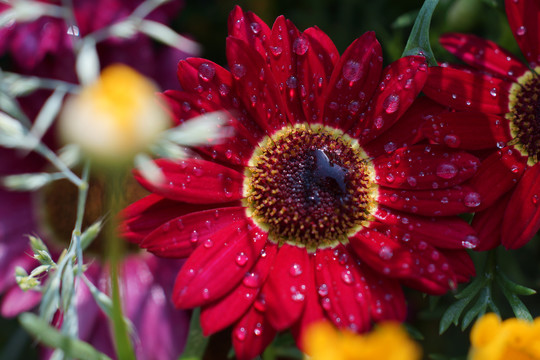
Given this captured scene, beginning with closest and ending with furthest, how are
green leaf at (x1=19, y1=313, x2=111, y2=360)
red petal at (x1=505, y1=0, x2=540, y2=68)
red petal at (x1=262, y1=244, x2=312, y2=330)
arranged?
green leaf at (x1=19, y1=313, x2=111, y2=360), red petal at (x1=262, y1=244, x2=312, y2=330), red petal at (x1=505, y1=0, x2=540, y2=68)

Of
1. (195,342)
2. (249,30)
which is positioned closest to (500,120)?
(249,30)

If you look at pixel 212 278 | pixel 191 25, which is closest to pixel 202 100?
pixel 212 278

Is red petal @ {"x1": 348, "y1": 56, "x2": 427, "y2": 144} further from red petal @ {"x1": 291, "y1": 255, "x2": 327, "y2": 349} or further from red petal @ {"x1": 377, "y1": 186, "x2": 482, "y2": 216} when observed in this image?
red petal @ {"x1": 291, "y1": 255, "x2": 327, "y2": 349}

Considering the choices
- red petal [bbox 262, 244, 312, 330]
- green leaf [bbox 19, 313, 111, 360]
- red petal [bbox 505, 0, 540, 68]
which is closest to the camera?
green leaf [bbox 19, 313, 111, 360]

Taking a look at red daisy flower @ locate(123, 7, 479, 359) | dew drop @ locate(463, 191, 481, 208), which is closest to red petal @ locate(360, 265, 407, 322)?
red daisy flower @ locate(123, 7, 479, 359)

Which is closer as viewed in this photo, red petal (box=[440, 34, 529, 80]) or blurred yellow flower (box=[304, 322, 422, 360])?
blurred yellow flower (box=[304, 322, 422, 360])

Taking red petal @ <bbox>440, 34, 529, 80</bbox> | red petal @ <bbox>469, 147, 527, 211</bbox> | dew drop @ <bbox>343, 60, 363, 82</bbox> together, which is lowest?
red petal @ <bbox>469, 147, 527, 211</bbox>

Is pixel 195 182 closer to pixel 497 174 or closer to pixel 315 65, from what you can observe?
pixel 315 65
